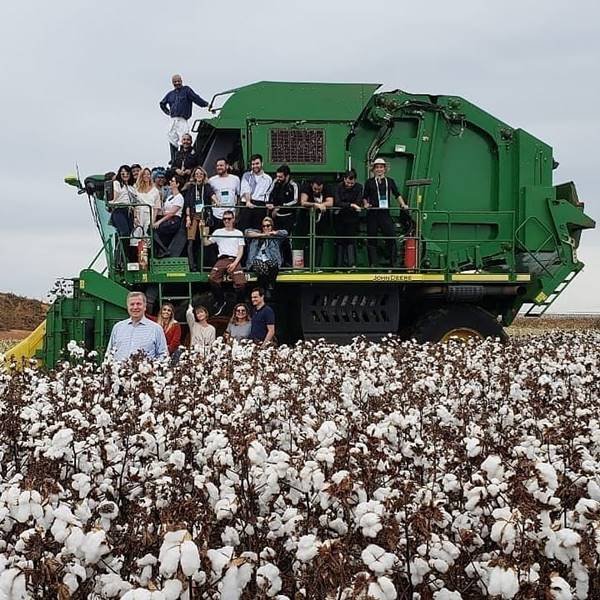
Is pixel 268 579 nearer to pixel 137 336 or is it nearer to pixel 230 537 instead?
pixel 230 537

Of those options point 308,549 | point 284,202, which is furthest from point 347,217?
point 308,549

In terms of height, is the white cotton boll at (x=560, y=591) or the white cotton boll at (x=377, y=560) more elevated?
the white cotton boll at (x=377, y=560)

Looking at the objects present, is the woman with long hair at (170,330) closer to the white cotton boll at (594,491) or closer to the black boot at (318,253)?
the black boot at (318,253)

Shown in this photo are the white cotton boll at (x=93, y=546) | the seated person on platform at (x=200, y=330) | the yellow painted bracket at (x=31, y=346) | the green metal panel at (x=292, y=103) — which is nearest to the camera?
the white cotton boll at (x=93, y=546)

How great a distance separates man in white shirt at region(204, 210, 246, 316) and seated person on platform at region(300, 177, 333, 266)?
3.81 feet

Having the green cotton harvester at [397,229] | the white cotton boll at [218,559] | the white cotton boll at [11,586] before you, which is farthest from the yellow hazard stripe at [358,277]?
the white cotton boll at [11,586]

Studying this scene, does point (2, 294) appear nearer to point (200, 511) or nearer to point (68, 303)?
point (68, 303)

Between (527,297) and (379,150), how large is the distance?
3409 millimetres

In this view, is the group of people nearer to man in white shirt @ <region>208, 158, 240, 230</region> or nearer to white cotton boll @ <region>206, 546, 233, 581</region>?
man in white shirt @ <region>208, 158, 240, 230</region>

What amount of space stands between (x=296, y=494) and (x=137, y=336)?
6.09m

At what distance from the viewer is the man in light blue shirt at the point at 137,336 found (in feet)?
34.4

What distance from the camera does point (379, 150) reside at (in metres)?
16.2

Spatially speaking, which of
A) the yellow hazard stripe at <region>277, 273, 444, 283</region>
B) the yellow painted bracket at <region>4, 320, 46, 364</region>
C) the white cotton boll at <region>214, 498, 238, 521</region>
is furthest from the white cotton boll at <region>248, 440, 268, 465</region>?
the yellow painted bracket at <region>4, 320, 46, 364</region>

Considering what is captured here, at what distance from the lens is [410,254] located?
50.6 feet
